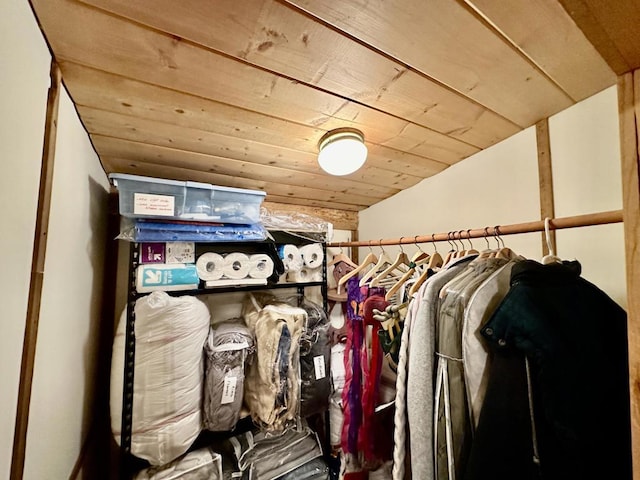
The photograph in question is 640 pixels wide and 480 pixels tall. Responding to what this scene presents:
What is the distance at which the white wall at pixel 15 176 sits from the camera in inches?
17.2

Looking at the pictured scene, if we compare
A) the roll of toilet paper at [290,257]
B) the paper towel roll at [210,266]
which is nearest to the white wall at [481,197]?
the roll of toilet paper at [290,257]

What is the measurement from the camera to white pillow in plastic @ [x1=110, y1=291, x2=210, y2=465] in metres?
0.95

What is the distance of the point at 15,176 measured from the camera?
0.48m

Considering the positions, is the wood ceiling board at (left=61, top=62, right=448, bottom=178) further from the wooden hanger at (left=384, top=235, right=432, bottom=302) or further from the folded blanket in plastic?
the folded blanket in plastic

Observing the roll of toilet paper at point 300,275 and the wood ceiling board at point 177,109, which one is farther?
the roll of toilet paper at point 300,275

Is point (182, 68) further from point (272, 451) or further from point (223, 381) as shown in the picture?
point (272, 451)

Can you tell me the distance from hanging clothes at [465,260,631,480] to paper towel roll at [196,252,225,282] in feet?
3.42

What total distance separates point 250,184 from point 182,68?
2.57 ft

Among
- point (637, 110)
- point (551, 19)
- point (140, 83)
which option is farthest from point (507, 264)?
point (140, 83)

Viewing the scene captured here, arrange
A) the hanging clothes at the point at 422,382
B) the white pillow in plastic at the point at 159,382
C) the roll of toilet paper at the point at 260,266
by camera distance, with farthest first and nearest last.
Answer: the roll of toilet paper at the point at 260,266
the white pillow in plastic at the point at 159,382
the hanging clothes at the point at 422,382

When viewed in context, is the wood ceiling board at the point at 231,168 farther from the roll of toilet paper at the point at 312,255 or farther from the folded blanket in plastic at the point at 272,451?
the folded blanket in plastic at the point at 272,451

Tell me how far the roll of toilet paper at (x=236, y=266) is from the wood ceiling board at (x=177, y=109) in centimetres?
55

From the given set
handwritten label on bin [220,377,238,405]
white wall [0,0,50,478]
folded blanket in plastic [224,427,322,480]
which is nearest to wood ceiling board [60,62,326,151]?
white wall [0,0,50,478]

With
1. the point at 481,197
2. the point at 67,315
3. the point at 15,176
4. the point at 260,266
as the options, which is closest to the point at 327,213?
the point at 260,266
